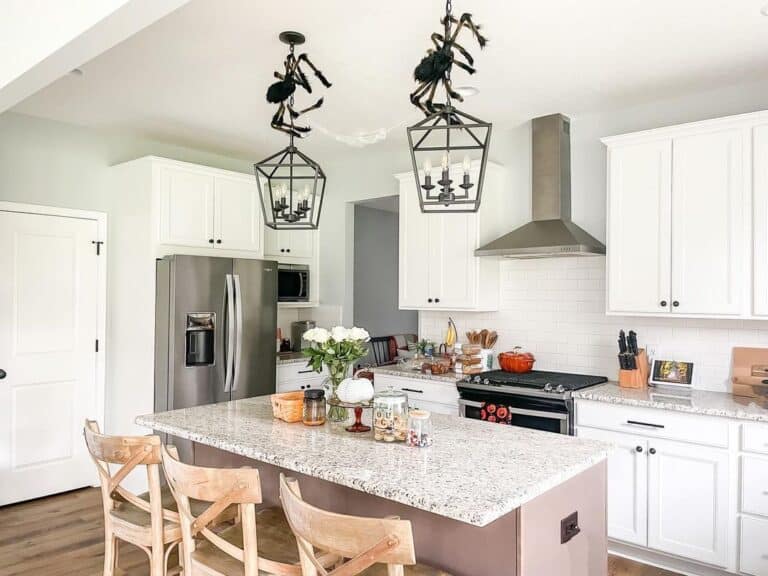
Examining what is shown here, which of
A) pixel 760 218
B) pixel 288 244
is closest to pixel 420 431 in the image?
pixel 760 218

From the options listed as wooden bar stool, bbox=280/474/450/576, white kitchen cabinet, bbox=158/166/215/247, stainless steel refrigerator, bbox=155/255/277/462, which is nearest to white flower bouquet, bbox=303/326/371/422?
wooden bar stool, bbox=280/474/450/576

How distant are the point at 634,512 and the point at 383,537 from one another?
8.06 ft

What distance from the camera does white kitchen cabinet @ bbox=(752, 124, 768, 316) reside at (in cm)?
313

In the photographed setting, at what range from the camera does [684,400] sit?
10.7 feet

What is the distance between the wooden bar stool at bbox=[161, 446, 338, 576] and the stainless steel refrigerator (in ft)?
6.66

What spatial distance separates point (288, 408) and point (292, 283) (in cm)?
292

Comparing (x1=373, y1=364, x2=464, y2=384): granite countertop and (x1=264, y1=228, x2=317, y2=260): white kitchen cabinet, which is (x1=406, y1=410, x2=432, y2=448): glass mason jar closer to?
(x1=373, y1=364, x2=464, y2=384): granite countertop

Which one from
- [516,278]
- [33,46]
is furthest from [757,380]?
[33,46]

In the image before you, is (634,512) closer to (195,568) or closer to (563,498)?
(563,498)

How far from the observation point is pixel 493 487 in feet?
5.55

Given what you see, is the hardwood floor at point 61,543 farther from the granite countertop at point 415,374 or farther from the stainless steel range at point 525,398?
the granite countertop at point 415,374

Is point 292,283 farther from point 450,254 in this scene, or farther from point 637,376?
point 637,376

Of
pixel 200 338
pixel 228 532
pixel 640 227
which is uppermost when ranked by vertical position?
pixel 640 227

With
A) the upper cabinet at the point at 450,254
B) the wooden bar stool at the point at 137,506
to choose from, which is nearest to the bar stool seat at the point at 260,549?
the wooden bar stool at the point at 137,506
